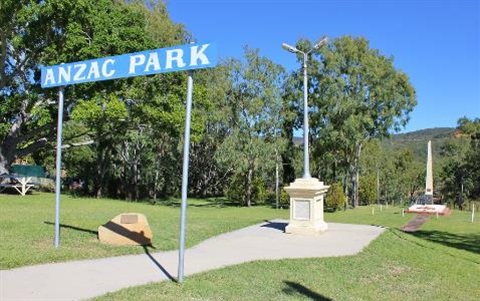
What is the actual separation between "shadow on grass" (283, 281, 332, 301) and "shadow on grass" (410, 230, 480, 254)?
25.9ft

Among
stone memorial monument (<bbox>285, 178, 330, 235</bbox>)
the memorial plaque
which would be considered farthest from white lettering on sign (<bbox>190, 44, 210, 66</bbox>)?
the memorial plaque

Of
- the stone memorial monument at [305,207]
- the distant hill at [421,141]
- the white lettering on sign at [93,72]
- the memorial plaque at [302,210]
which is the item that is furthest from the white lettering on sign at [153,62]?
the distant hill at [421,141]

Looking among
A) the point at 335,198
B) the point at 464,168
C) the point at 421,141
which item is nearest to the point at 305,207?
the point at 335,198

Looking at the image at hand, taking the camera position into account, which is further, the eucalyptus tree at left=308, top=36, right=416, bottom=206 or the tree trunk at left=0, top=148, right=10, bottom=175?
the eucalyptus tree at left=308, top=36, right=416, bottom=206

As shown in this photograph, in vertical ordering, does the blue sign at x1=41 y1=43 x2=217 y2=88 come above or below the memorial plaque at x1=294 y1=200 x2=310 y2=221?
above

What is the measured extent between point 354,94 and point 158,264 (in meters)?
27.4

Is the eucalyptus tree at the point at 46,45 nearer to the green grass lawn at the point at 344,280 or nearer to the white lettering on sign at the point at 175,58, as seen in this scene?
the white lettering on sign at the point at 175,58

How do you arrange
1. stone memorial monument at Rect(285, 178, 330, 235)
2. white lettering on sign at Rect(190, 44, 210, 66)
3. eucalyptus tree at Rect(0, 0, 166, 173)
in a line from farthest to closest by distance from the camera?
1. eucalyptus tree at Rect(0, 0, 166, 173)
2. stone memorial monument at Rect(285, 178, 330, 235)
3. white lettering on sign at Rect(190, 44, 210, 66)

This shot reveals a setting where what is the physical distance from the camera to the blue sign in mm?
7175

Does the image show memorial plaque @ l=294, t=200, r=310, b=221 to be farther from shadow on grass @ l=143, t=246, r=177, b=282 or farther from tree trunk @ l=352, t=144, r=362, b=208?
tree trunk @ l=352, t=144, r=362, b=208

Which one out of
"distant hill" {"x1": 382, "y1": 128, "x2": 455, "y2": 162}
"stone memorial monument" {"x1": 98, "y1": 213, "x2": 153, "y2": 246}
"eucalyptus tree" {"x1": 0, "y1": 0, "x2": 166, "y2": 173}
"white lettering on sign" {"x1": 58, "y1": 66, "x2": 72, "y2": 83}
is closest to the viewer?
"white lettering on sign" {"x1": 58, "y1": 66, "x2": 72, "y2": 83}

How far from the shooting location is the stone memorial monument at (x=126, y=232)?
9.63 meters

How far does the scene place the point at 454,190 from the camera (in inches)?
2313

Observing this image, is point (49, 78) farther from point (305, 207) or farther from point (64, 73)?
point (305, 207)
